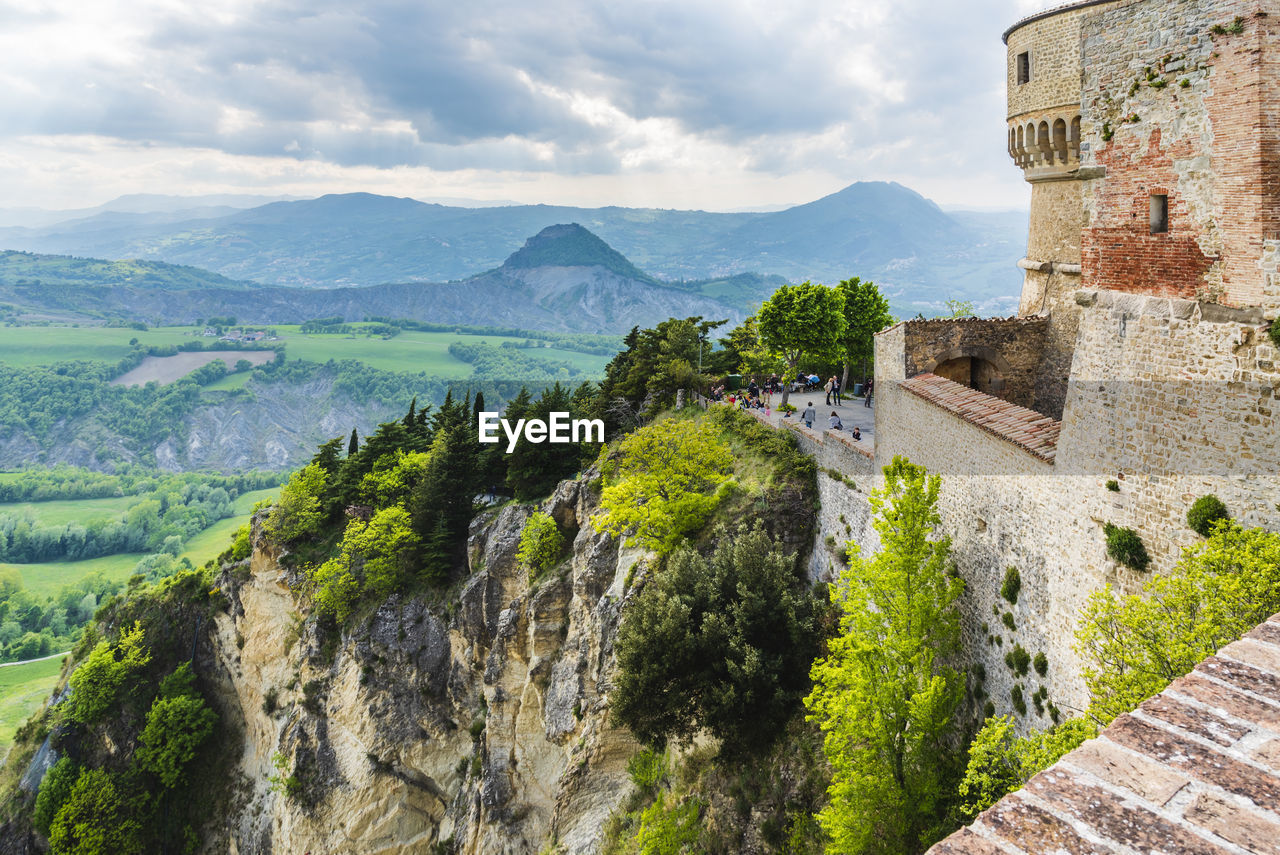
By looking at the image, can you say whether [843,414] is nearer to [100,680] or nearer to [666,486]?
[666,486]

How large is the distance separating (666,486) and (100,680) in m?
54.1

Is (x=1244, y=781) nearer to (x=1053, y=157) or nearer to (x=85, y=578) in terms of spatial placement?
(x=1053, y=157)

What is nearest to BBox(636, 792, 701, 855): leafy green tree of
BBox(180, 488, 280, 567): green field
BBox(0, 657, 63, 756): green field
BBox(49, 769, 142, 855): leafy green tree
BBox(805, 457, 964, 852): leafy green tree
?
BBox(805, 457, 964, 852): leafy green tree

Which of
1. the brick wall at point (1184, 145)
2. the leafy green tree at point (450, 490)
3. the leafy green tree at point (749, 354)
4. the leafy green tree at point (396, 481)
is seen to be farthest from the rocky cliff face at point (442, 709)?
the brick wall at point (1184, 145)

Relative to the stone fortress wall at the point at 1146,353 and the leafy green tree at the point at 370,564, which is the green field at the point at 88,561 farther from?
the stone fortress wall at the point at 1146,353

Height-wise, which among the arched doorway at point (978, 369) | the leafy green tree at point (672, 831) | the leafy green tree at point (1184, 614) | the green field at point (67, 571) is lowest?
the green field at point (67, 571)

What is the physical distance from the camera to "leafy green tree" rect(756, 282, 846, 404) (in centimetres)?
3947

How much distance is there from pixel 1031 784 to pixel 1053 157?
82.3ft

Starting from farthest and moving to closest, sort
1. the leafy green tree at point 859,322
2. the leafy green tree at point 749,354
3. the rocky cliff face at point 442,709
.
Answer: the leafy green tree at point 749,354 → the leafy green tree at point 859,322 → the rocky cliff face at point 442,709

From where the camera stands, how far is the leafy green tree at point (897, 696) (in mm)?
16844

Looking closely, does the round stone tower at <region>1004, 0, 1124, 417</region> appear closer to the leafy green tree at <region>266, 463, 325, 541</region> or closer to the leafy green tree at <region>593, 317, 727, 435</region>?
the leafy green tree at <region>593, 317, 727, 435</region>

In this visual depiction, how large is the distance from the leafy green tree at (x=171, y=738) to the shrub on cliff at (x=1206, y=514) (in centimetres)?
6617

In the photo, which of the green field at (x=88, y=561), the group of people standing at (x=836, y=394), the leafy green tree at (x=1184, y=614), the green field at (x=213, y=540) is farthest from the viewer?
the green field at (x=213, y=540)

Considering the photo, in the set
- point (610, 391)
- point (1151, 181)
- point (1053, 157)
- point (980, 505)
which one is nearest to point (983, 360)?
point (1053, 157)
